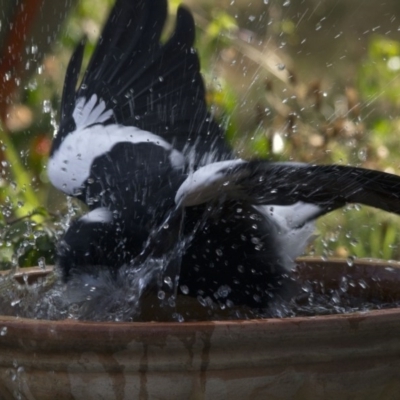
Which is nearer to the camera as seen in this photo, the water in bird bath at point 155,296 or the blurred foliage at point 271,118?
the water in bird bath at point 155,296

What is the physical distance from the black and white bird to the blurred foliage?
0.91 ft

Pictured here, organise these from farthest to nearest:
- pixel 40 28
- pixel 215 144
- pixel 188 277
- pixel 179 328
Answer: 1. pixel 40 28
2. pixel 215 144
3. pixel 188 277
4. pixel 179 328

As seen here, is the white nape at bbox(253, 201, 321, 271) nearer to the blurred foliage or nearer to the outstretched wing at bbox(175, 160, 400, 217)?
the outstretched wing at bbox(175, 160, 400, 217)

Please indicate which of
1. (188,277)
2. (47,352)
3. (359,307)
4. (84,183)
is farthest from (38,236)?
(47,352)

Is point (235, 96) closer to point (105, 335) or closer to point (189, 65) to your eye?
point (189, 65)

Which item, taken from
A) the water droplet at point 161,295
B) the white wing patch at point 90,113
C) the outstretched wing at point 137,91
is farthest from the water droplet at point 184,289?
the white wing patch at point 90,113

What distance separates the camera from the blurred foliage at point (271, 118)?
2521 mm

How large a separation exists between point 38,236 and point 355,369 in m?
1.13

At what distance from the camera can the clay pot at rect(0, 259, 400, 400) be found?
0.90 m

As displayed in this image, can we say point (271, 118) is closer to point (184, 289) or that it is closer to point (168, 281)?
point (184, 289)

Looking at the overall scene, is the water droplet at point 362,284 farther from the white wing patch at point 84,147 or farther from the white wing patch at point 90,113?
the white wing patch at point 90,113

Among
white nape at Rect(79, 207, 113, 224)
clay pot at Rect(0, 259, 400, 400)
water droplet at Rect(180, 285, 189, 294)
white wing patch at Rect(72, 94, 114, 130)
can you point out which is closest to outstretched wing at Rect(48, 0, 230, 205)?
white wing patch at Rect(72, 94, 114, 130)

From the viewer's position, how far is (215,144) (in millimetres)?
1880

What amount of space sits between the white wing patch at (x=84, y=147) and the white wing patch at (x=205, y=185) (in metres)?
0.39
